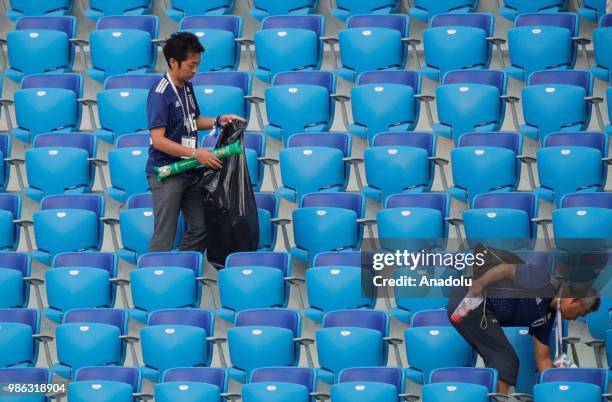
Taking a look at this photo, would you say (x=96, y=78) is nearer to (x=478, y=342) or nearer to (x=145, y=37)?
(x=145, y=37)

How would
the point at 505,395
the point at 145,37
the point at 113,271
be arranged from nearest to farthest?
the point at 505,395, the point at 113,271, the point at 145,37

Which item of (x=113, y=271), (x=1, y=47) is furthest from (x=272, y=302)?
(x=1, y=47)

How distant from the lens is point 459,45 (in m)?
10.0

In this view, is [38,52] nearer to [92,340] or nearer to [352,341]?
[92,340]

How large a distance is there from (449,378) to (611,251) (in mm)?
1243

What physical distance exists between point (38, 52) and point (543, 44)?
3227 millimetres

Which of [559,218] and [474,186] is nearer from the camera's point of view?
[559,218]

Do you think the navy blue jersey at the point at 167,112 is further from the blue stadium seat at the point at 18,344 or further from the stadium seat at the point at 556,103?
the stadium seat at the point at 556,103

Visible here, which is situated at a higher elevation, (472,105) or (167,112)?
(472,105)

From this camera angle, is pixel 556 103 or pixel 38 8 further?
pixel 38 8

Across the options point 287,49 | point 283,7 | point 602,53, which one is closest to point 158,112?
point 287,49

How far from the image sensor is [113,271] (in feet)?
29.1

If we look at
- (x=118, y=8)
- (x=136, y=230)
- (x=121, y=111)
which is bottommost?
(x=136, y=230)

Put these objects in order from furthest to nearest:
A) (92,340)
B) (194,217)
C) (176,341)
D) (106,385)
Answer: (194,217), (92,340), (176,341), (106,385)
